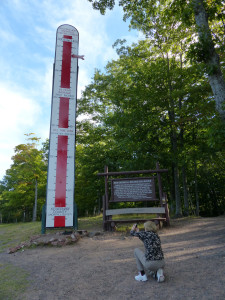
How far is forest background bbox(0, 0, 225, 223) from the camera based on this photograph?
7.20m

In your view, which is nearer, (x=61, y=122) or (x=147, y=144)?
(x=61, y=122)

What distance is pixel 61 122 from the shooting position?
10227 millimetres

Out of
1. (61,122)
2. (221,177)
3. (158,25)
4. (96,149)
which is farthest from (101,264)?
(221,177)

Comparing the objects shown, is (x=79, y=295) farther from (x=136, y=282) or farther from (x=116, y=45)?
(x=116, y=45)

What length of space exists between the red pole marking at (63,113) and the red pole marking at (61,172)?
24.2 inches

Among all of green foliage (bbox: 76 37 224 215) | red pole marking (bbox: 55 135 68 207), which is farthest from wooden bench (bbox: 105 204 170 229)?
green foliage (bbox: 76 37 224 215)

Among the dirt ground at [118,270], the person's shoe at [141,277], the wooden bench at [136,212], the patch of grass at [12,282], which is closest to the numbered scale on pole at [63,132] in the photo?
the wooden bench at [136,212]

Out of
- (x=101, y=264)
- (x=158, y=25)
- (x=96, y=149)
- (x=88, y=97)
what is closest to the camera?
(x=101, y=264)

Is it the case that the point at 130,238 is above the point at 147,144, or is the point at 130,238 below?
below

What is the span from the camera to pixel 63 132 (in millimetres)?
10141

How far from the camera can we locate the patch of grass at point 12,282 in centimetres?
384

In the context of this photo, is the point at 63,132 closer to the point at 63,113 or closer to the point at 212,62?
the point at 63,113

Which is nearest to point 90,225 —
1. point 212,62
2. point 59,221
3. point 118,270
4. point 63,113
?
point 59,221

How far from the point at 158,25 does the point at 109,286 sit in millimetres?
16270
